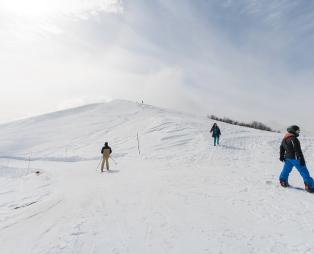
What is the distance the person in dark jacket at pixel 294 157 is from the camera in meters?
9.10

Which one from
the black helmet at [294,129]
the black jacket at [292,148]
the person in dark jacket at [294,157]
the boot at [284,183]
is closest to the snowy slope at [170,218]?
the boot at [284,183]

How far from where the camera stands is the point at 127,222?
22.2ft

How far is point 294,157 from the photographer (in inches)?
370

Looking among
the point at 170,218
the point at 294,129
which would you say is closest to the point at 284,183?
the point at 294,129

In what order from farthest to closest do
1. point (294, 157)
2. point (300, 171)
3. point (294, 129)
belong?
point (294, 129) → point (294, 157) → point (300, 171)

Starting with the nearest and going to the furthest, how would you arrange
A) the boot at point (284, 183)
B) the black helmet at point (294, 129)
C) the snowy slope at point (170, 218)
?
the snowy slope at point (170, 218)
the black helmet at point (294, 129)
the boot at point (284, 183)

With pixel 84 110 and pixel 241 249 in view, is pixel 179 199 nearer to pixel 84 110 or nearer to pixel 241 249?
pixel 241 249

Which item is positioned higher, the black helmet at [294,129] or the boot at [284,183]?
the black helmet at [294,129]

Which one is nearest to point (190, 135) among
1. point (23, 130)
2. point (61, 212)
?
point (61, 212)

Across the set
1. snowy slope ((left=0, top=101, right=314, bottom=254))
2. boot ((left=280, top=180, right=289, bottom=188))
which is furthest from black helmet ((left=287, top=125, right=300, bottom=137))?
snowy slope ((left=0, top=101, right=314, bottom=254))

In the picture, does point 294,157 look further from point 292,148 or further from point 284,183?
point 284,183

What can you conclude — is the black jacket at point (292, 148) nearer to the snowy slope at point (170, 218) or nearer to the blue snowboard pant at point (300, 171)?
the blue snowboard pant at point (300, 171)

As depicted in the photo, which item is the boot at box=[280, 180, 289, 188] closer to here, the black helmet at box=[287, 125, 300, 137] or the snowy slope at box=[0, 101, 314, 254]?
the snowy slope at box=[0, 101, 314, 254]

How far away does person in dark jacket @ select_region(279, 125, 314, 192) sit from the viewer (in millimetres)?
9102
